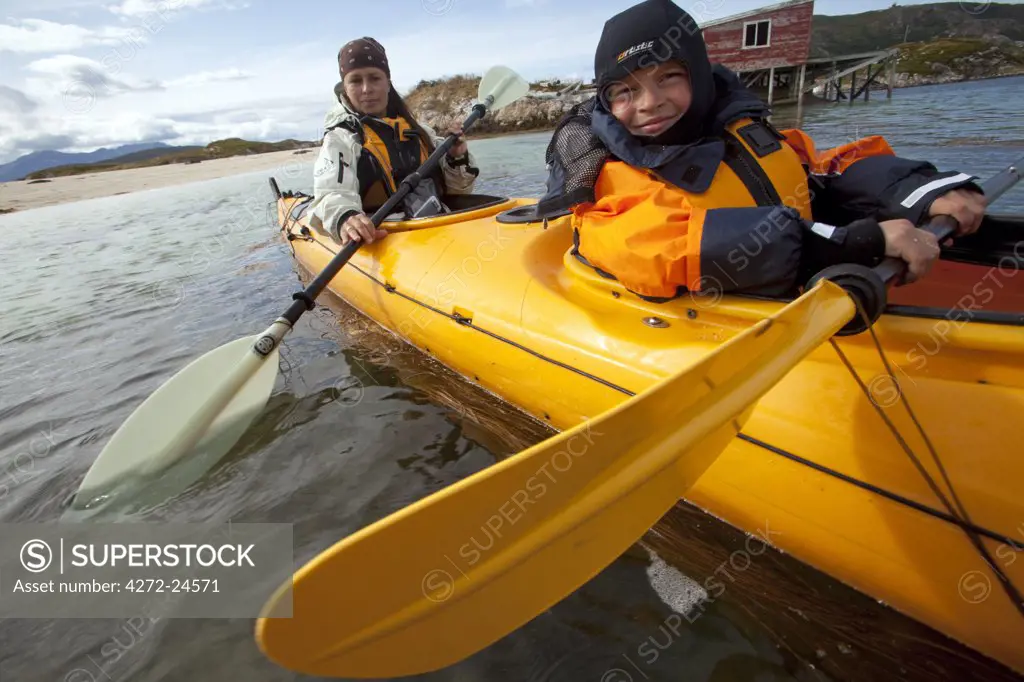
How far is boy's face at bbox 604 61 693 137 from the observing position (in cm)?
194

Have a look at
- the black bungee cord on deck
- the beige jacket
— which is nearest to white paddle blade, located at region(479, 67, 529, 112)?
the beige jacket

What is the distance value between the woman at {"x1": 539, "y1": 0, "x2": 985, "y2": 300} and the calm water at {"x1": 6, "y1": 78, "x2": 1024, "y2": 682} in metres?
1.22

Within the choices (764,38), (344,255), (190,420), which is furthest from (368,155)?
(764,38)

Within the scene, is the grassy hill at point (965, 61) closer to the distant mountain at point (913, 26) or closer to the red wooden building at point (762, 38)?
the distant mountain at point (913, 26)

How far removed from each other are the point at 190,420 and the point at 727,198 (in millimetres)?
3125

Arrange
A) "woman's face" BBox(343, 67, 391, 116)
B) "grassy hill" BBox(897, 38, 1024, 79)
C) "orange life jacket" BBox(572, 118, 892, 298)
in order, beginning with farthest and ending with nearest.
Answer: "grassy hill" BBox(897, 38, 1024, 79) < "woman's face" BBox(343, 67, 391, 116) < "orange life jacket" BBox(572, 118, 892, 298)

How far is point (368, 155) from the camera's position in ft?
14.5

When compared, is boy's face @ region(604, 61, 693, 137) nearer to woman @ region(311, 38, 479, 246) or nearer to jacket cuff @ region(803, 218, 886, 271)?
jacket cuff @ region(803, 218, 886, 271)

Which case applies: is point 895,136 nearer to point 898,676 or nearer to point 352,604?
point 898,676

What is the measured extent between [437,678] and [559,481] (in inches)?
46.4

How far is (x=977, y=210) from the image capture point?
1781mm

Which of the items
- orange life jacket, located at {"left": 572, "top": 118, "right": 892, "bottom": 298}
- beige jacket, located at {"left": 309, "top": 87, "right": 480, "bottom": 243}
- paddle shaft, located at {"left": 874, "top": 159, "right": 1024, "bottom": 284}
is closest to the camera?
paddle shaft, located at {"left": 874, "top": 159, "right": 1024, "bottom": 284}

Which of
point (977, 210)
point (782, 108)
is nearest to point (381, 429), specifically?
point (977, 210)

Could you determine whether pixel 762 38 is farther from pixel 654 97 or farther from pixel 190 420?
pixel 190 420
